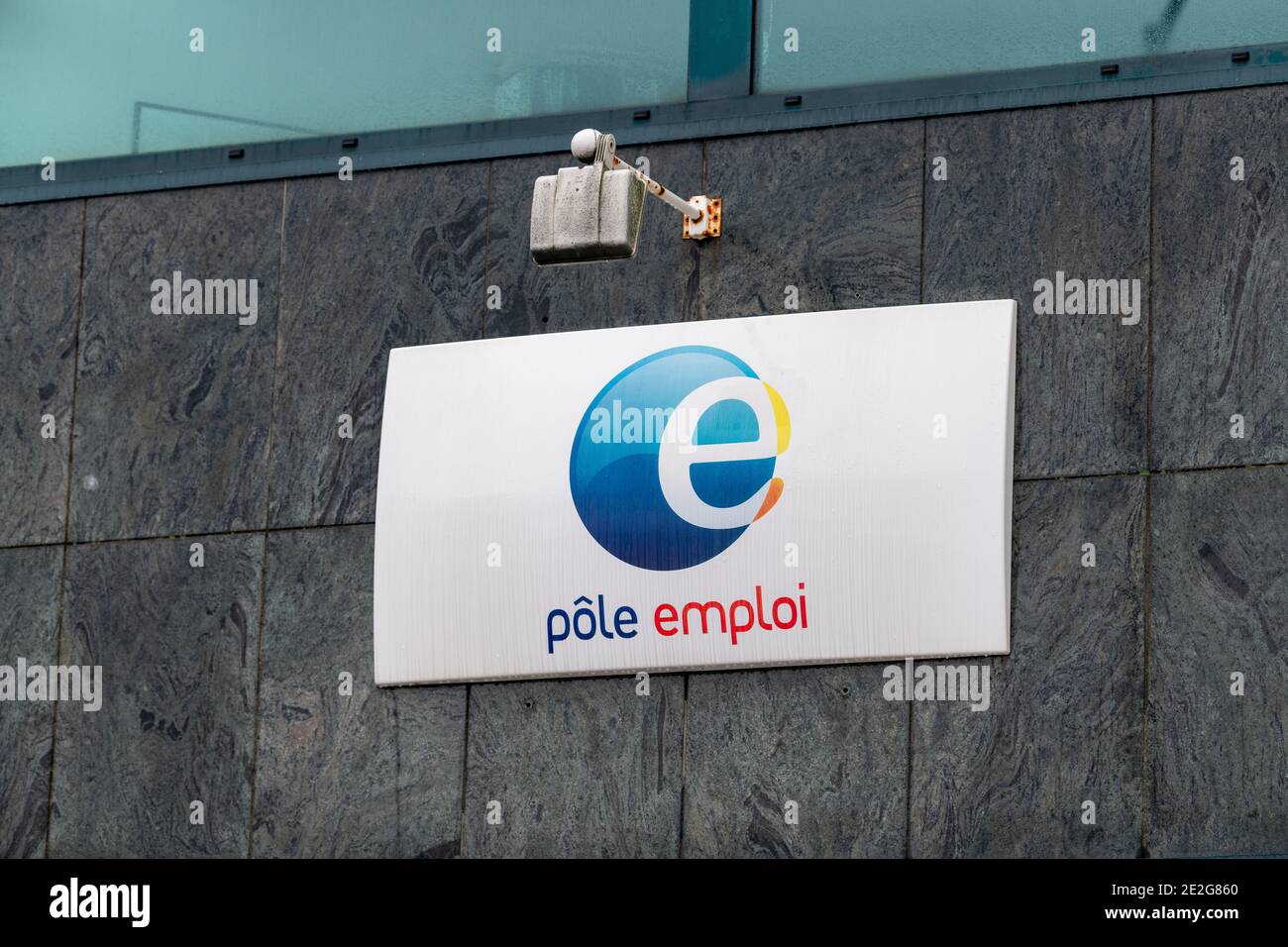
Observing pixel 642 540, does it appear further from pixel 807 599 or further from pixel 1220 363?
pixel 1220 363

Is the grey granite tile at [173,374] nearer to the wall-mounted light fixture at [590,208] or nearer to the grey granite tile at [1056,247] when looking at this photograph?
the wall-mounted light fixture at [590,208]

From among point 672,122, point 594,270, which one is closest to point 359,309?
point 594,270

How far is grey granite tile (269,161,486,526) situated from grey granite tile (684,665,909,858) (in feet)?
8.48

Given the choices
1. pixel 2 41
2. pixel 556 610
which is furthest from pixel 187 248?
pixel 556 610

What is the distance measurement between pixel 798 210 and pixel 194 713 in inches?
185

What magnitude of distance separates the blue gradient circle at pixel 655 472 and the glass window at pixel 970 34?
1809mm

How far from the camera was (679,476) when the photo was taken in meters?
15.2

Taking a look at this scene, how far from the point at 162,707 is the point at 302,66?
13.5ft

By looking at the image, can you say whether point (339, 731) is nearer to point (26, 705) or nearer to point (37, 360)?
point (26, 705)

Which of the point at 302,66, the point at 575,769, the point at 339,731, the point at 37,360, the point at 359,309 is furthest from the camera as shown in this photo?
the point at 37,360

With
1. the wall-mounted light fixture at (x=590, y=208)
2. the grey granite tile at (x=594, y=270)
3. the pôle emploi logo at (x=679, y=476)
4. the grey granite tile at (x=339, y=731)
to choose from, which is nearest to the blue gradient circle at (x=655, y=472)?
the pôle emploi logo at (x=679, y=476)

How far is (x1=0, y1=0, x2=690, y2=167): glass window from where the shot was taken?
54.0 feet

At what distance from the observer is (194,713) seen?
16375mm

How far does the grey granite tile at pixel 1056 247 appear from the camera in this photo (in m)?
14.6
